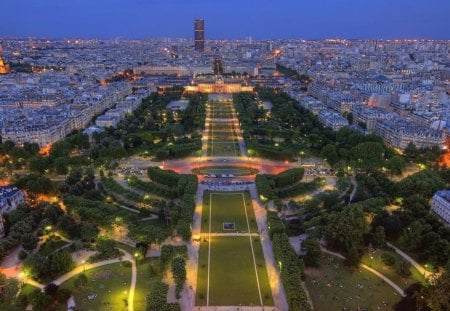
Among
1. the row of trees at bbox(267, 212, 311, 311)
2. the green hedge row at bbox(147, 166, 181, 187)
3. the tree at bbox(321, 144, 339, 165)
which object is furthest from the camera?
the tree at bbox(321, 144, 339, 165)

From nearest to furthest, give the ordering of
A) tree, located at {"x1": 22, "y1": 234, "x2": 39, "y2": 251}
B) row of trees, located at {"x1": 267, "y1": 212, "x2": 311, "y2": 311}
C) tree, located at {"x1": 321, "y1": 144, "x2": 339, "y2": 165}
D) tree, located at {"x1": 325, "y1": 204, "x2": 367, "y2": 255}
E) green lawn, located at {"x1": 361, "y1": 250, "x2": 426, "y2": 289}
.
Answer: row of trees, located at {"x1": 267, "y1": 212, "x2": 311, "y2": 311} < green lawn, located at {"x1": 361, "y1": 250, "x2": 426, "y2": 289} < tree, located at {"x1": 22, "y1": 234, "x2": 39, "y2": 251} < tree, located at {"x1": 325, "y1": 204, "x2": 367, "y2": 255} < tree, located at {"x1": 321, "y1": 144, "x2": 339, "y2": 165}

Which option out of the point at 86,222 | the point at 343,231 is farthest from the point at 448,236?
the point at 86,222

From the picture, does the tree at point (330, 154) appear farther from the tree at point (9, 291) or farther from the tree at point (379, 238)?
the tree at point (9, 291)

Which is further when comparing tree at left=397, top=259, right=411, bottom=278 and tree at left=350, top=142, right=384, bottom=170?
tree at left=350, top=142, right=384, bottom=170

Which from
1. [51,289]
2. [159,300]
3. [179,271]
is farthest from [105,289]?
[179,271]

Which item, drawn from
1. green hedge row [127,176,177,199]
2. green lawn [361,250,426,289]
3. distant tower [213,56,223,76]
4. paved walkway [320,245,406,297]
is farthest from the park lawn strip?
distant tower [213,56,223,76]

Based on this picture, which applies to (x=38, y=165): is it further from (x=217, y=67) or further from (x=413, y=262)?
(x=217, y=67)

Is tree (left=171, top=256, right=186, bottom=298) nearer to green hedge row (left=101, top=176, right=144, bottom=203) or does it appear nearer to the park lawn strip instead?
the park lawn strip
